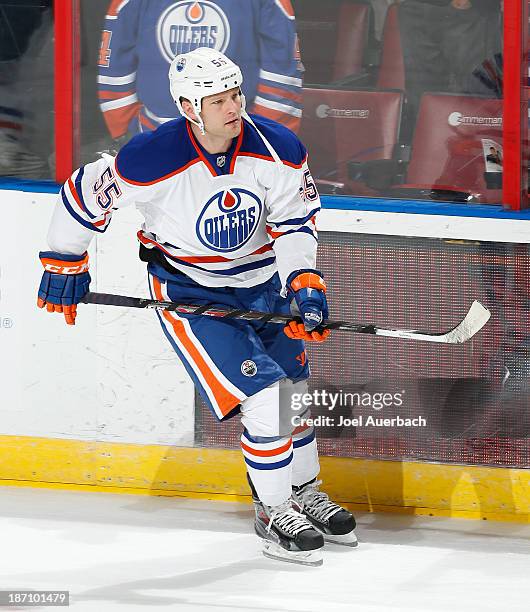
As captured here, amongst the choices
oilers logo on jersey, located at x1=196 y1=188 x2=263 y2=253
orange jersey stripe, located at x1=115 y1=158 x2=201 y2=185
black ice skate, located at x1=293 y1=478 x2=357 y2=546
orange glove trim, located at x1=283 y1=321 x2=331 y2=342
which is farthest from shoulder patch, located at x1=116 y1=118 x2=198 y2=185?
black ice skate, located at x1=293 y1=478 x2=357 y2=546

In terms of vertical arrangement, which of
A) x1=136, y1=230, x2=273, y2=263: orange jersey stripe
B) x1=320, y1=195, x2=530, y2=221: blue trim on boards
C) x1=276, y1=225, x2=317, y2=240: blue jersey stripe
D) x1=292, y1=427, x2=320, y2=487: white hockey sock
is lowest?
x1=292, y1=427, x2=320, y2=487: white hockey sock

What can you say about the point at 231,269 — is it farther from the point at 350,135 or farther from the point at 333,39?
the point at 333,39

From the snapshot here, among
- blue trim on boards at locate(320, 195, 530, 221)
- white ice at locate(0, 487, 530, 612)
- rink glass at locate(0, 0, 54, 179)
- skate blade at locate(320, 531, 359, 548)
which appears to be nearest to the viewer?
white ice at locate(0, 487, 530, 612)

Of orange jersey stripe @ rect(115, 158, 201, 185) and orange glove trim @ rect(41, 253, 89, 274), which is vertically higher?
orange jersey stripe @ rect(115, 158, 201, 185)

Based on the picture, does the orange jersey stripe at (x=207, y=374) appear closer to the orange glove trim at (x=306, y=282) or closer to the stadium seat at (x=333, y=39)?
the orange glove trim at (x=306, y=282)

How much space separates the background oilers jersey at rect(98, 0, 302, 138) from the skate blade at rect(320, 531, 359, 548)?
1124 mm

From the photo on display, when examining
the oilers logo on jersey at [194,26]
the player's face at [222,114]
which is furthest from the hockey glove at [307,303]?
the oilers logo on jersey at [194,26]

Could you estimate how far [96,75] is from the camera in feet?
13.6

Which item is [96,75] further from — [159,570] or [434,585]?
[434,585]

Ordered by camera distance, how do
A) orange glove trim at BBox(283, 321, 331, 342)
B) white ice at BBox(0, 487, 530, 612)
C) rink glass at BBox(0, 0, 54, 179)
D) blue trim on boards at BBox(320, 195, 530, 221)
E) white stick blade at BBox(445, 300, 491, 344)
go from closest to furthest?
white ice at BBox(0, 487, 530, 612), orange glove trim at BBox(283, 321, 331, 342), white stick blade at BBox(445, 300, 491, 344), blue trim on boards at BBox(320, 195, 530, 221), rink glass at BBox(0, 0, 54, 179)

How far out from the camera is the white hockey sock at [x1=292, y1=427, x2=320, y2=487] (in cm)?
→ 385

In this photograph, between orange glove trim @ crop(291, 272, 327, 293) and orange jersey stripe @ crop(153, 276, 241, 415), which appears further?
orange jersey stripe @ crop(153, 276, 241, 415)

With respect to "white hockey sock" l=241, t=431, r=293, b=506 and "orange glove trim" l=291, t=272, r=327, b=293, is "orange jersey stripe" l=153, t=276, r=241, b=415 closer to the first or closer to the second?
"white hockey sock" l=241, t=431, r=293, b=506

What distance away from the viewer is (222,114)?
3434 millimetres
